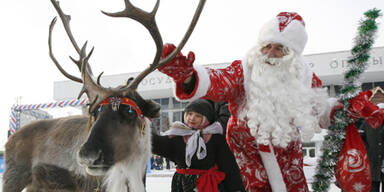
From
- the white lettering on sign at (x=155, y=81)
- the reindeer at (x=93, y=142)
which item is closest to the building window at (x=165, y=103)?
the white lettering on sign at (x=155, y=81)

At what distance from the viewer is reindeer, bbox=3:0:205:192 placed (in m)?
2.08

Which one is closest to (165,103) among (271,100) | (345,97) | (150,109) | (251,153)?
(150,109)

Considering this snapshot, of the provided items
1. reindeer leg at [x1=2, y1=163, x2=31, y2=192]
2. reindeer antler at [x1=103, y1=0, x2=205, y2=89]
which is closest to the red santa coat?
reindeer antler at [x1=103, y1=0, x2=205, y2=89]

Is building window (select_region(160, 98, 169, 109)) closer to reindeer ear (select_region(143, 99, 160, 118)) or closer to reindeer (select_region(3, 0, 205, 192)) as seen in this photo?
reindeer (select_region(3, 0, 205, 192))

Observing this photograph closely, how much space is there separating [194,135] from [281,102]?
0.98 meters

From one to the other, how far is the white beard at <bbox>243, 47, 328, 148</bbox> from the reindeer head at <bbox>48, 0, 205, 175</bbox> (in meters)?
0.57

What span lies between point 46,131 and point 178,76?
2.12 meters

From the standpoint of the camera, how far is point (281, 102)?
1980mm

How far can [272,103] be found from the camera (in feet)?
6.53

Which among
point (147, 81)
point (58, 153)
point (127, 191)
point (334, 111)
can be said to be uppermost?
point (147, 81)

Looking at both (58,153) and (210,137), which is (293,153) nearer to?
(210,137)

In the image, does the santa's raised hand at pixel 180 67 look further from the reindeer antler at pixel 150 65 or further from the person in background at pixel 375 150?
the person in background at pixel 375 150

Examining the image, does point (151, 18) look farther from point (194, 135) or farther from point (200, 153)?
point (200, 153)

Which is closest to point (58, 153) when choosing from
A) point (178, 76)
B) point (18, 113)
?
point (178, 76)
